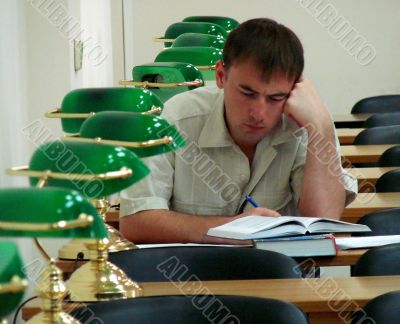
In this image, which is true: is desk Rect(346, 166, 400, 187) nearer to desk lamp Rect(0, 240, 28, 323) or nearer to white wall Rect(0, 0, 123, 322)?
white wall Rect(0, 0, 123, 322)

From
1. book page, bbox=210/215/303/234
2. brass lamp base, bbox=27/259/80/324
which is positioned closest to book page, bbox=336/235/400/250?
book page, bbox=210/215/303/234

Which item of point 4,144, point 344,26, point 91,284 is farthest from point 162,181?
point 344,26

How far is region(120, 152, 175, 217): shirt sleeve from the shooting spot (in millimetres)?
2785

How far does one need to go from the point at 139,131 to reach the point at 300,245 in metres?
0.68

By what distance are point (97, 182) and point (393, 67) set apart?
662cm

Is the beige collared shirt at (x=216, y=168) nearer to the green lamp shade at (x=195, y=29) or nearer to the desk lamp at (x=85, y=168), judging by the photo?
the desk lamp at (x=85, y=168)

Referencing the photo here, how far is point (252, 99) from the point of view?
269cm

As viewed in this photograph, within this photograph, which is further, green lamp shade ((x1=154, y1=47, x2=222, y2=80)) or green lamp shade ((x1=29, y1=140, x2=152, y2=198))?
green lamp shade ((x1=154, y1=47, x2=222, y2=80))

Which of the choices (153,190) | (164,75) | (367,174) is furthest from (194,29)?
(153,190)

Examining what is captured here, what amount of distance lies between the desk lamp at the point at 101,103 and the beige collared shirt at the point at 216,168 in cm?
28

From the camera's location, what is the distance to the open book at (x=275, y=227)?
97.5 inches

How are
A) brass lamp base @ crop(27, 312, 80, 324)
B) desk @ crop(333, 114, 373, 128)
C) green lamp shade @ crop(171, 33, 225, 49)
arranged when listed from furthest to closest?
desk @ crop(333, 114, 373, 128)
green lamp shade @ crop(171, 33, 225, 49)
brass lamp base @ crop(27, 312, 80, 324)

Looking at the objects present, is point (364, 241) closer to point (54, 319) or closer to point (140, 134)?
point (140, 134)

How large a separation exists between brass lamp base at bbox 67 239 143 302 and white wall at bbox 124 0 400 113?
577 cm
